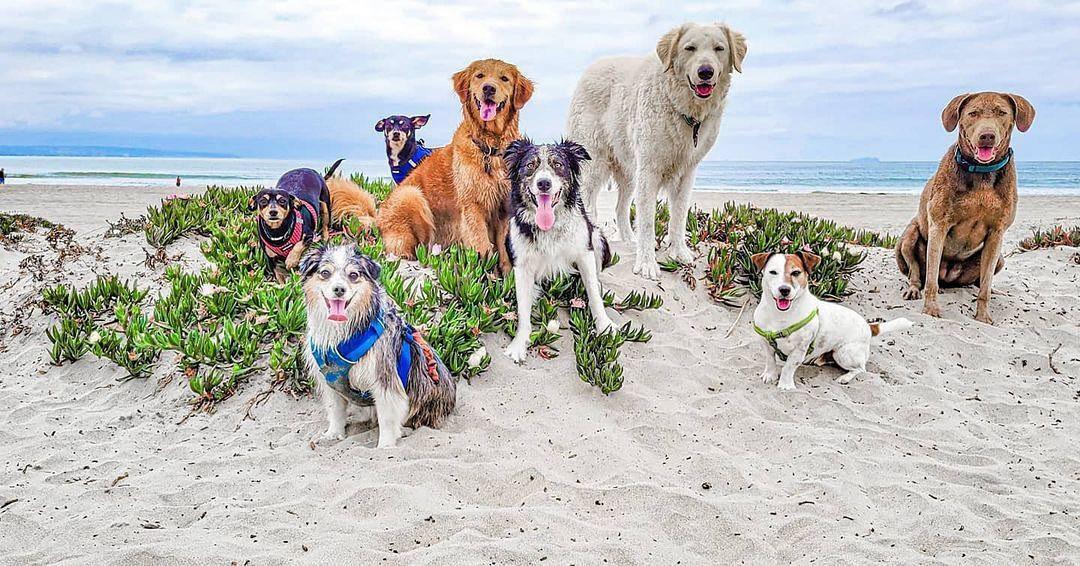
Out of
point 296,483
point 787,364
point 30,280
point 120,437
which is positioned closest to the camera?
point 296,483

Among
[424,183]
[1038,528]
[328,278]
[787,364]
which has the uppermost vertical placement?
[424,183]

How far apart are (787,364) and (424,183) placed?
3.47 metres

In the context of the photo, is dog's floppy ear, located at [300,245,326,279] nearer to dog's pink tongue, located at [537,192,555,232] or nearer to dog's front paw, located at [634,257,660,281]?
dog's pink tongue, located at [537,192,555,232]

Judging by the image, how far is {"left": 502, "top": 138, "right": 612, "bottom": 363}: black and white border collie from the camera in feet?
17.2

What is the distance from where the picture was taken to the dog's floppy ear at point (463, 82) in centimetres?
616

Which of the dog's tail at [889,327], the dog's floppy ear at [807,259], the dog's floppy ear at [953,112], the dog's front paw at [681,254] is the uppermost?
the dog's floppy ear at [953,112]

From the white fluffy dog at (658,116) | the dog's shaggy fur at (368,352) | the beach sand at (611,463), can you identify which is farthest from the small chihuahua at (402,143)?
the dog's shaggy fur at (368,352)

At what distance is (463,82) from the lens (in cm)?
619

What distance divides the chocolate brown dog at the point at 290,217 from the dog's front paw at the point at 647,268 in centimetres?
283

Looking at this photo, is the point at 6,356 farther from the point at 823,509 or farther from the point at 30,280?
the point at 823,509

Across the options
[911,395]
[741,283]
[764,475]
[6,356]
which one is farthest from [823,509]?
[6,356]

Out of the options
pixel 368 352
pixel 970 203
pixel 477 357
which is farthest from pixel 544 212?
pixel 970 203

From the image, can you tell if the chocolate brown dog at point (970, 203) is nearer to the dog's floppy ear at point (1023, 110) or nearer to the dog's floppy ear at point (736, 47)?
the dog's floppy ear at point (1023, 110)

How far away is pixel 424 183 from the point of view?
23.1 feet
